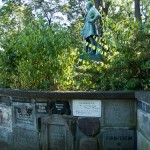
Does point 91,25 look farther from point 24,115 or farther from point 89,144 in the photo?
point 89,144

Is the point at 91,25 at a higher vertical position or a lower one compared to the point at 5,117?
higher

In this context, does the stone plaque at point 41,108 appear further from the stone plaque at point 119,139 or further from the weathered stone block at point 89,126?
the stone plaque at point 119,139

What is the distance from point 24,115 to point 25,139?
0.41m

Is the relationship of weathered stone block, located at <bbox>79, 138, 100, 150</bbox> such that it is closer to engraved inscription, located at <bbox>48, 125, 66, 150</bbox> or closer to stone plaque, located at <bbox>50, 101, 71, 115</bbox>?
engraved inscription, located at <bbox>48, 125, 66, 150</bbox>

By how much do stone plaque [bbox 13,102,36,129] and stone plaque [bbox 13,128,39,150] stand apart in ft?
0.33

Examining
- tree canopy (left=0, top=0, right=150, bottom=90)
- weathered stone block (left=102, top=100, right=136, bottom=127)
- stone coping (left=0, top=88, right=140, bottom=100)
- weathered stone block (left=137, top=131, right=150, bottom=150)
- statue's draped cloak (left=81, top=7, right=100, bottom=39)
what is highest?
statue's draped cloak (left=81, top=7, right=100, bottom=39)

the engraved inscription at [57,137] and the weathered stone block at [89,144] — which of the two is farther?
the engraved inscription at [57,137]

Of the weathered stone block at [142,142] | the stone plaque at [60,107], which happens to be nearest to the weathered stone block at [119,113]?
the weathered stone block at [142,142]

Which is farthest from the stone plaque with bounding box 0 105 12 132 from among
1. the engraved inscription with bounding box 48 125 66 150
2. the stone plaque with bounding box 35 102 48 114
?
the engraved inscription with bounding box 48 125 66 150

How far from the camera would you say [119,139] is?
471 centimetres

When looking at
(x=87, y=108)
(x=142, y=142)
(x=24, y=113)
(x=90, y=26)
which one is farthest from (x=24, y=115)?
(x=90, y=26)

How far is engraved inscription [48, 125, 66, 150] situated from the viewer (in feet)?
16.1

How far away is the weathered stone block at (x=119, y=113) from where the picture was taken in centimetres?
464

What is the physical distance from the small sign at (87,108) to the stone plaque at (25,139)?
2.83 ft
